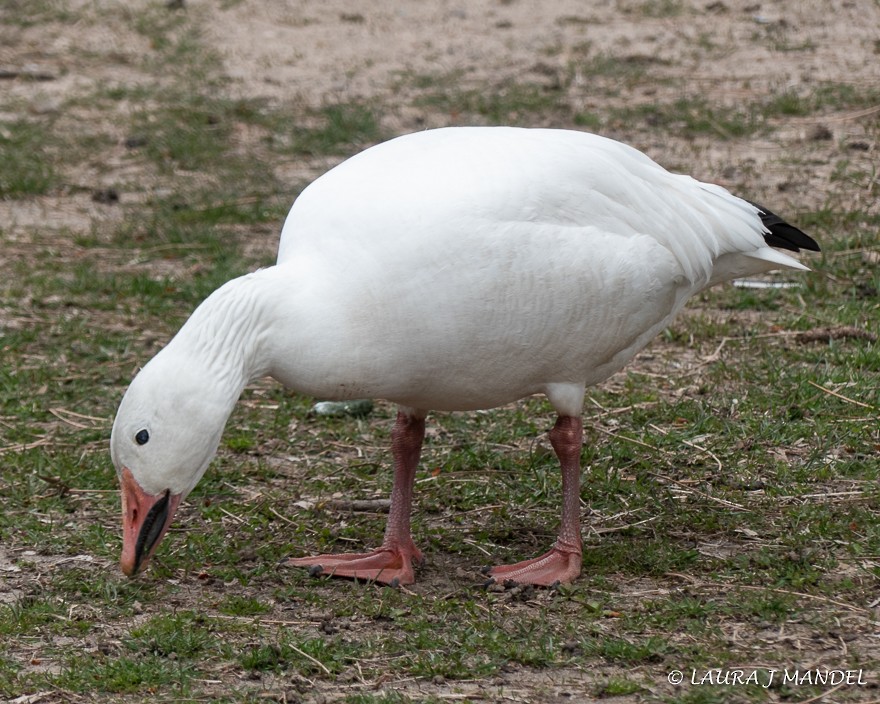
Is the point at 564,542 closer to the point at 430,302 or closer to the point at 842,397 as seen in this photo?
the point at 430,302

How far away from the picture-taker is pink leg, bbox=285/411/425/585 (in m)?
4.72

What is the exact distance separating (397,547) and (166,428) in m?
1.15

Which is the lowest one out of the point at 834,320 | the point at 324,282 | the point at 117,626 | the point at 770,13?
the point at 117,626

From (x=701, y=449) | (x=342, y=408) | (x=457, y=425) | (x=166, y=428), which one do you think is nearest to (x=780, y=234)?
(x=701, y=449)

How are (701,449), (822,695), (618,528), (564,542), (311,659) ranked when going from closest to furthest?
(822,695) → (311,659) → (564,542) → (618,528) → (701,449)

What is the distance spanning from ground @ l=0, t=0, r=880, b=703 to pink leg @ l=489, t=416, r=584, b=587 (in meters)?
0.08

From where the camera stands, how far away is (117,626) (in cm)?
428

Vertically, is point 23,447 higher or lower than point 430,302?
lower

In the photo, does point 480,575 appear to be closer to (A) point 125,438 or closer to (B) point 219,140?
(A) point 125,438

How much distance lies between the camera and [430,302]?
4.04 m

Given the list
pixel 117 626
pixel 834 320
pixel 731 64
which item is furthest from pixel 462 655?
pixel 731 64

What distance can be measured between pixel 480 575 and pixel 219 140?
20.8 feet

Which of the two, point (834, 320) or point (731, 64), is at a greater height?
point (731, 64)

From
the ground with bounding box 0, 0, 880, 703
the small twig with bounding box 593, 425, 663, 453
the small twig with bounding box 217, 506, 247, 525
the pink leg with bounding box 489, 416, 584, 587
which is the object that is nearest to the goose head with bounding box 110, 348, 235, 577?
the ground with bounding box 0, 0, 880, 703
